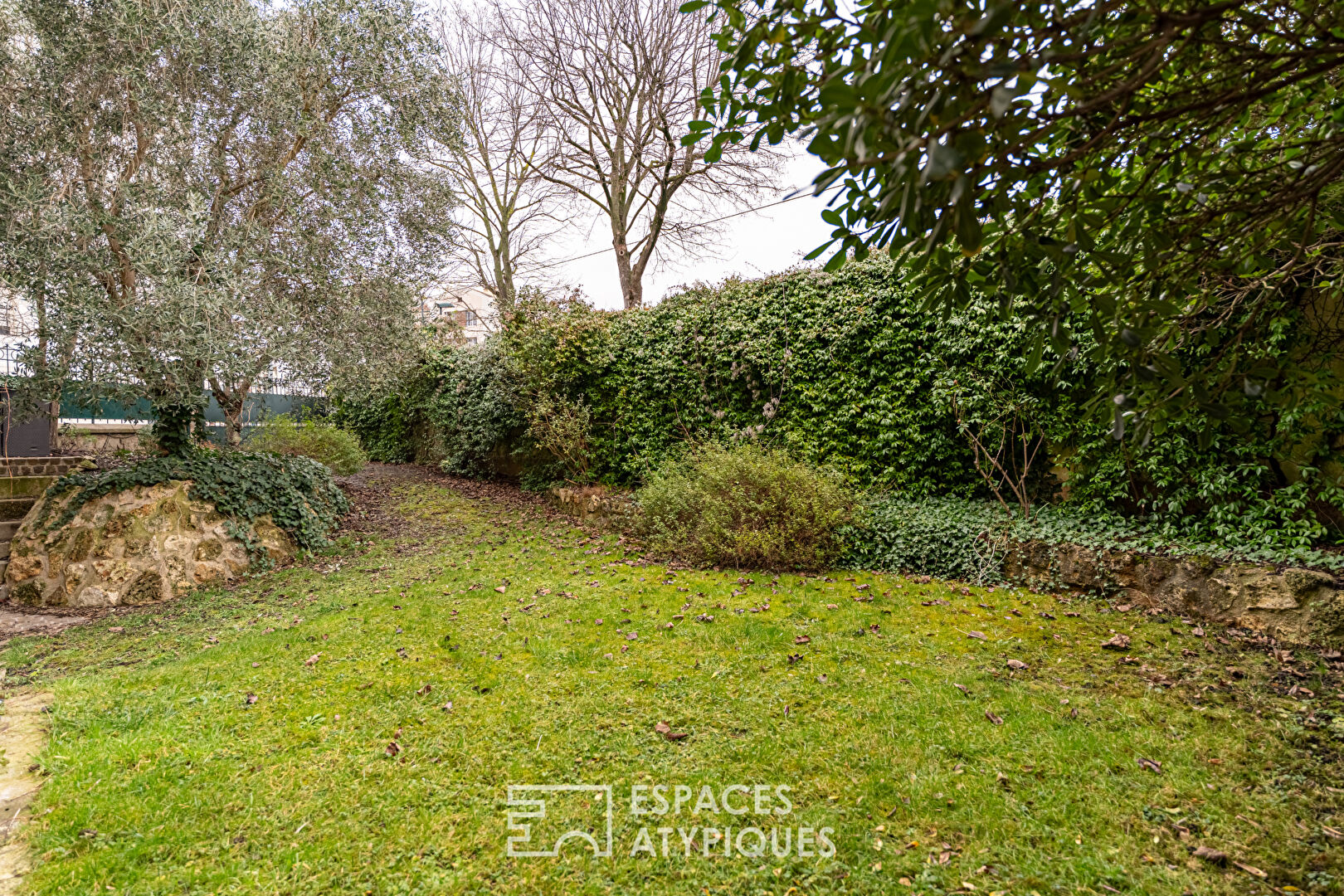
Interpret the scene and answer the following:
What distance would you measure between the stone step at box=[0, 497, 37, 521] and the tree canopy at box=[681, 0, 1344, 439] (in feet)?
33.1

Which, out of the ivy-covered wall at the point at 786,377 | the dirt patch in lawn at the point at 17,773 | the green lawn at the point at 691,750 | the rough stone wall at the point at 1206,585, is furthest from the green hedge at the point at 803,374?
the dirt patch in lawn at the point at 17,773

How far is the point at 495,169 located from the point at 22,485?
46.6ft

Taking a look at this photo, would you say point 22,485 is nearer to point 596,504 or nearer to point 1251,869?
point 596,504

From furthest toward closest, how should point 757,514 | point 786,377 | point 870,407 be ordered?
point 786,377, point 870,407, point 757,514

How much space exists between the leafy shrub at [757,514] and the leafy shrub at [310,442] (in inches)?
346

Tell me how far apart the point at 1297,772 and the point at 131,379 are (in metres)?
10.4

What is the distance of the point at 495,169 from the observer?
60.1ft

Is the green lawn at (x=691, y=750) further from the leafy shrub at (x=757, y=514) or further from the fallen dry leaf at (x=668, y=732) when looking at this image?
the leafy shrub at (x=757, y=514)

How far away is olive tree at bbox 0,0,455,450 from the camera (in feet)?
21.2

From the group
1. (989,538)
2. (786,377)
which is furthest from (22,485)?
(989,538)

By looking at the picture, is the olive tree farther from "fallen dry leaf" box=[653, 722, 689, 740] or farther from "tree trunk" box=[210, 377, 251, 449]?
"fallen dry leaf" box=[653, 722, 689, 740]

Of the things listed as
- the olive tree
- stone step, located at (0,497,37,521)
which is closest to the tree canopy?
the olive tree

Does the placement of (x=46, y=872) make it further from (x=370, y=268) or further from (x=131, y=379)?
(x=370, y=268)

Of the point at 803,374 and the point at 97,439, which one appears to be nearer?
the point at 803,374
